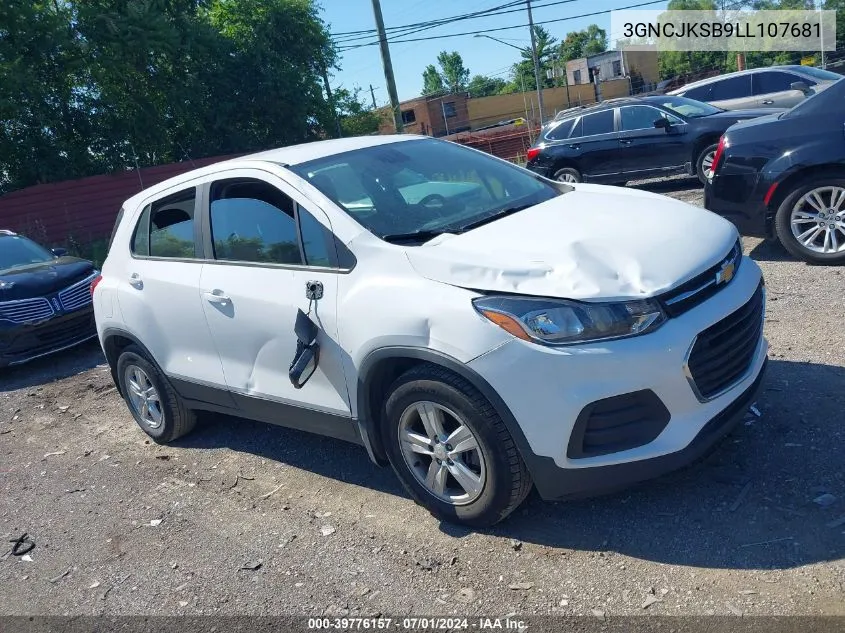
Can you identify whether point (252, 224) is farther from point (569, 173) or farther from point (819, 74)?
point (819, 74)

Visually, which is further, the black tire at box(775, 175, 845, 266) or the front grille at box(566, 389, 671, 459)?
A: the black tire at box(775, 175, 845, 266)

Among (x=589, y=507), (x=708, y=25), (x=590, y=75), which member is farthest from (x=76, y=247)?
(x=590, y=75)

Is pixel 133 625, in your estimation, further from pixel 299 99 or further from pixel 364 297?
pixel 299 99

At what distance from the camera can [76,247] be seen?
2034 centimetres

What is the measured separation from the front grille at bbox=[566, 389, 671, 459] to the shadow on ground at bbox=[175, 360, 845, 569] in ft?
1.67

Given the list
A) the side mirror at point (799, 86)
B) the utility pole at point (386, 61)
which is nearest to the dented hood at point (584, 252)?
the side mirror at point (799, 86)

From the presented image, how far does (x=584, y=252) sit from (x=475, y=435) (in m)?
0.93

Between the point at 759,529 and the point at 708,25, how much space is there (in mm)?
60492

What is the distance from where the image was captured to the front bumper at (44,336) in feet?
26.5

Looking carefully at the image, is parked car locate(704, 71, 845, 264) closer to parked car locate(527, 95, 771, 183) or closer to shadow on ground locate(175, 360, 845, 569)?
shadow on ground locate(175, 360, 845, 569)

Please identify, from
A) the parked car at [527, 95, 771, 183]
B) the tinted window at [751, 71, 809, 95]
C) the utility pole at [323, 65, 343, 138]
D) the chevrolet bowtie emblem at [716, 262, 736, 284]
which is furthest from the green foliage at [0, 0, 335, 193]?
the chevrolet bowtie emblem at [716, 262, 736, 284]

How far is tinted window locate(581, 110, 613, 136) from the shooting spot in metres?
12.3

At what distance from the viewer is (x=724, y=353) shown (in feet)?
10.5

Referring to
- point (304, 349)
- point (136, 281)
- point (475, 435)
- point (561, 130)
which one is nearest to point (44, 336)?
point (136, 281)
